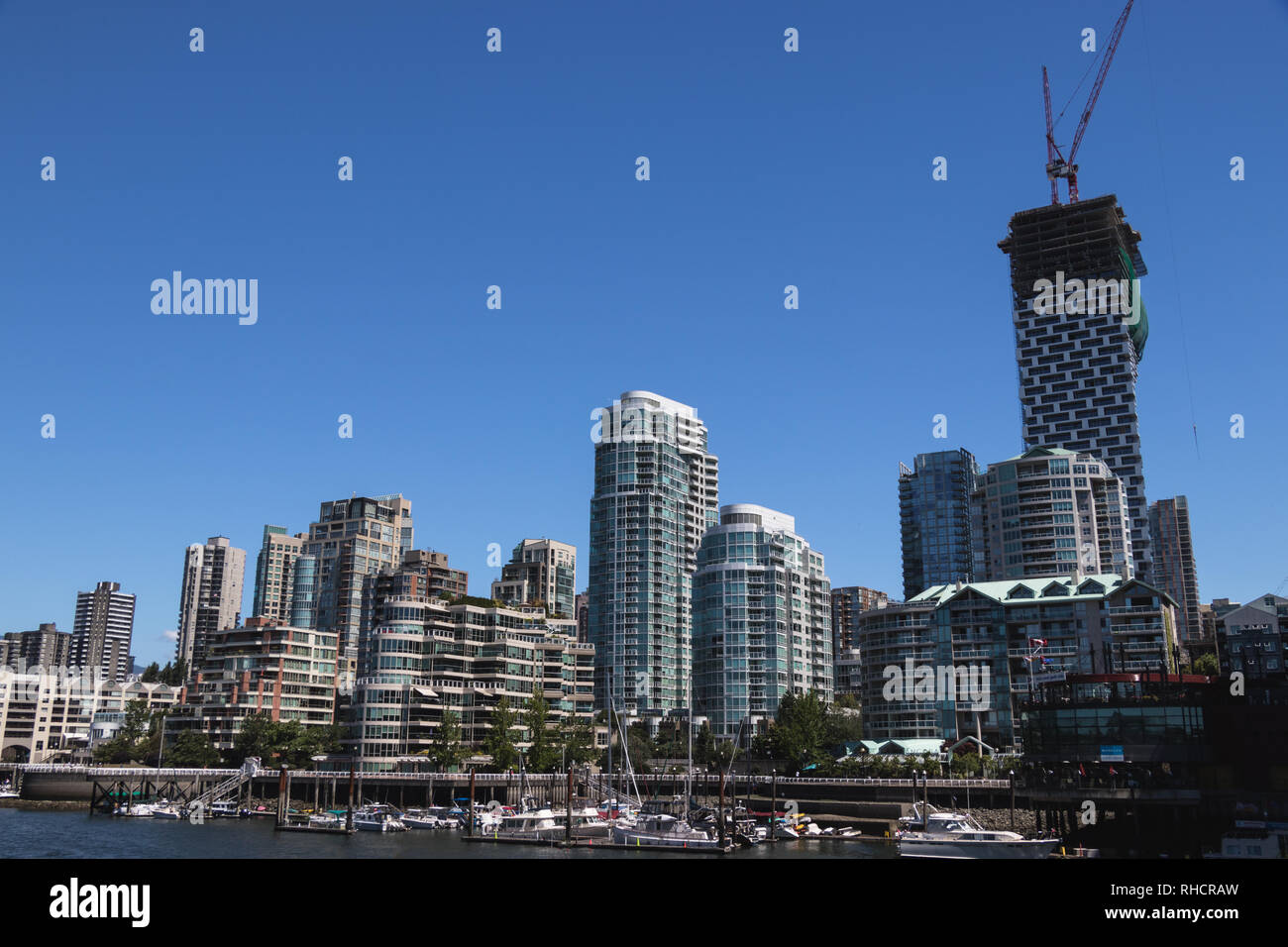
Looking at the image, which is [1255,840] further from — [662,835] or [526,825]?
[526,825]

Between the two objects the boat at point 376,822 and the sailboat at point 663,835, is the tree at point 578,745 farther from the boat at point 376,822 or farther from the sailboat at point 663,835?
the sailboat at point 663,835

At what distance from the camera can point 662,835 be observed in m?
101

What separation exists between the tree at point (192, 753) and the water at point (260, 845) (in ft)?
120

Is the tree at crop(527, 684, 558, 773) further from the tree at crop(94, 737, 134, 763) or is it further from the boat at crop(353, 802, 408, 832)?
the tree at crop(94, 737, 134, 763)

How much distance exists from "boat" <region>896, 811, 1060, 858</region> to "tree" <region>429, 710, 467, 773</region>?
7662 centimetres

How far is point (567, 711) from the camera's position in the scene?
18838cm

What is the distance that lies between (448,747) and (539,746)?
13.2 m

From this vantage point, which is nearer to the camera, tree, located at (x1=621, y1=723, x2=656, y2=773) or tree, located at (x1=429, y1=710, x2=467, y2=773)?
tree, located at (x1=429, y1=710, x2=467, y2=773)

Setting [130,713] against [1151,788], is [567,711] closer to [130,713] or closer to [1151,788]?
[130,713]

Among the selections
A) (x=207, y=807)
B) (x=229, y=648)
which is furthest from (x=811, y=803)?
(x=229, y=648)

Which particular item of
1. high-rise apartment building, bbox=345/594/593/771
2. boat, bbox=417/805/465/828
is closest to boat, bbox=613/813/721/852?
boat, bbox=417/805/465/828

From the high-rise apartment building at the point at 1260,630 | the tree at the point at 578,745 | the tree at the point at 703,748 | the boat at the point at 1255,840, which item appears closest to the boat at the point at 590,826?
the tree at the point at 578,745

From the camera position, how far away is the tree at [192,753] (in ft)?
537

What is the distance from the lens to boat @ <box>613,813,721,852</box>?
9888cm
